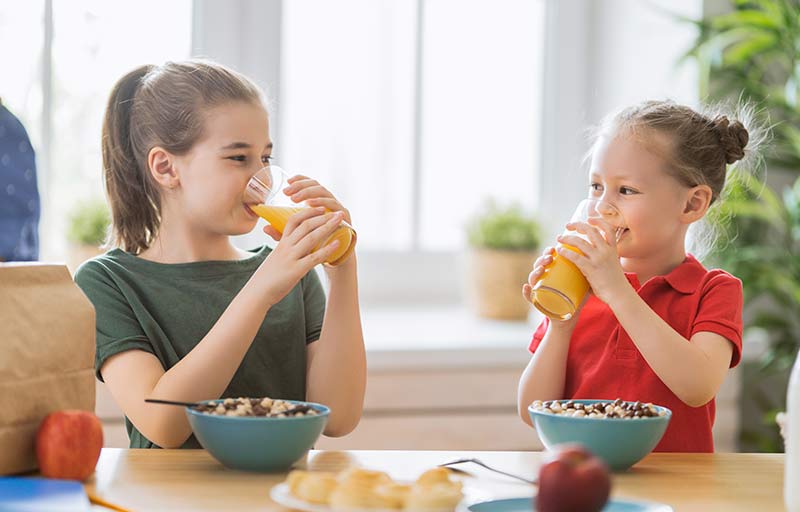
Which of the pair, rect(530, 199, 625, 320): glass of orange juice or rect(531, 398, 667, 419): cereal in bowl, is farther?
rect(530, 199, 625, 320): glass of orange juice

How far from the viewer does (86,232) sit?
105 inches

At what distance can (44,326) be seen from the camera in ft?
3.63

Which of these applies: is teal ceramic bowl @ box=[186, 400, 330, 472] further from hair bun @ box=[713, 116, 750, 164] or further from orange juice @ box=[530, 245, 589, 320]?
hair bun @ box=[713, 116, 750, 164]

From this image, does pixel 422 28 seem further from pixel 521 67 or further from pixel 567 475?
pixel 567 475

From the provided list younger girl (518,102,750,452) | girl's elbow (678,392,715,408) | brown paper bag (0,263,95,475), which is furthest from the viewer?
younger girl (518,102,750,452)

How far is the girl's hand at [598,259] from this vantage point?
1.34 metres

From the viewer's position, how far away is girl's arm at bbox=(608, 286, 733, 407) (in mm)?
1377

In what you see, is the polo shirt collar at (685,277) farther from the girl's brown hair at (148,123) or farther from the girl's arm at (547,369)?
the girl's brown hair at (148,123)

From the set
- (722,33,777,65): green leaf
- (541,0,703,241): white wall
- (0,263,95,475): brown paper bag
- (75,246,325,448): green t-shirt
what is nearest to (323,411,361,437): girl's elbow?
(75,246,325,448): green t-shirt

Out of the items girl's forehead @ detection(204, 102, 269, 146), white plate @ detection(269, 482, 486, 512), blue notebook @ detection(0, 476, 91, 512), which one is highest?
girl's forehead @ detection(204, 102, 269, 146)

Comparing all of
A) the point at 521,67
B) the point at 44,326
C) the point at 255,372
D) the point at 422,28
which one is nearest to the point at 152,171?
the point at 255,372

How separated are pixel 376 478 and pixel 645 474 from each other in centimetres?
37

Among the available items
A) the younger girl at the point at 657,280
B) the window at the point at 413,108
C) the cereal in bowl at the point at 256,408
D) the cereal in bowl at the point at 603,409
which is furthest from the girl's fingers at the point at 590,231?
the window at the point at 413,108

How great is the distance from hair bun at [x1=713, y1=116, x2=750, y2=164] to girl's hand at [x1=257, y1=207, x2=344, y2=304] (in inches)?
25.8
